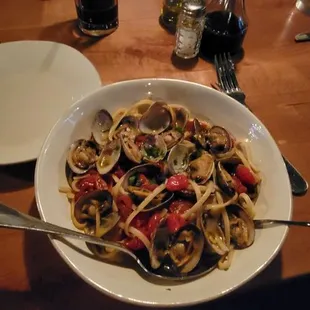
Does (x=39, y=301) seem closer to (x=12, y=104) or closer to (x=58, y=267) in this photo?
(x=58, y=267)

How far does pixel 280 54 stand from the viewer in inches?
61.0

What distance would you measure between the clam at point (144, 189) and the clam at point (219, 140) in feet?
0.52

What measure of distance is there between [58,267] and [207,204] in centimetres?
37

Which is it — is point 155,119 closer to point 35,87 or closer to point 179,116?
point 179,116

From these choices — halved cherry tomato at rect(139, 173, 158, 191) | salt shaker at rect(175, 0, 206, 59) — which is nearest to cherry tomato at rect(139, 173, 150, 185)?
halved cherry tomato at rect(139, 173, 158, 191)

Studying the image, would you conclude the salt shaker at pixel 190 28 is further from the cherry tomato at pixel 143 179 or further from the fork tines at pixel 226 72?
the cherry tomato at pixel 143 179

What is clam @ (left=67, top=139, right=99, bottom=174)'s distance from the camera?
3.27 ft

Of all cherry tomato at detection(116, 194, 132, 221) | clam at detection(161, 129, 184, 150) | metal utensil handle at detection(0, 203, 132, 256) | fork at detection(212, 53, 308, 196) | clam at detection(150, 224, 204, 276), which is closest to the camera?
metal utensil handle at detection(0, 203, 132, 256)

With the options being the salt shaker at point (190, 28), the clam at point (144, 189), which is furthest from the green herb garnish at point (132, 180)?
the salt shaker at point (190, 28)

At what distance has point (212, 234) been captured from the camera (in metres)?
0.93

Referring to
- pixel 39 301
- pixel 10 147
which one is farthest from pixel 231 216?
pixel 10 147

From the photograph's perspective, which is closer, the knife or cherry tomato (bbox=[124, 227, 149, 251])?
cherry tomato (bbox=[124, 227, 149, 251])

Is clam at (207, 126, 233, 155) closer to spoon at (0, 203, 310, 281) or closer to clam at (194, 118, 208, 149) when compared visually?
clam at (194, 118, 208, 149)

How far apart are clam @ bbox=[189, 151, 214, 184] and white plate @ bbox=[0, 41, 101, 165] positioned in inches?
16.0
